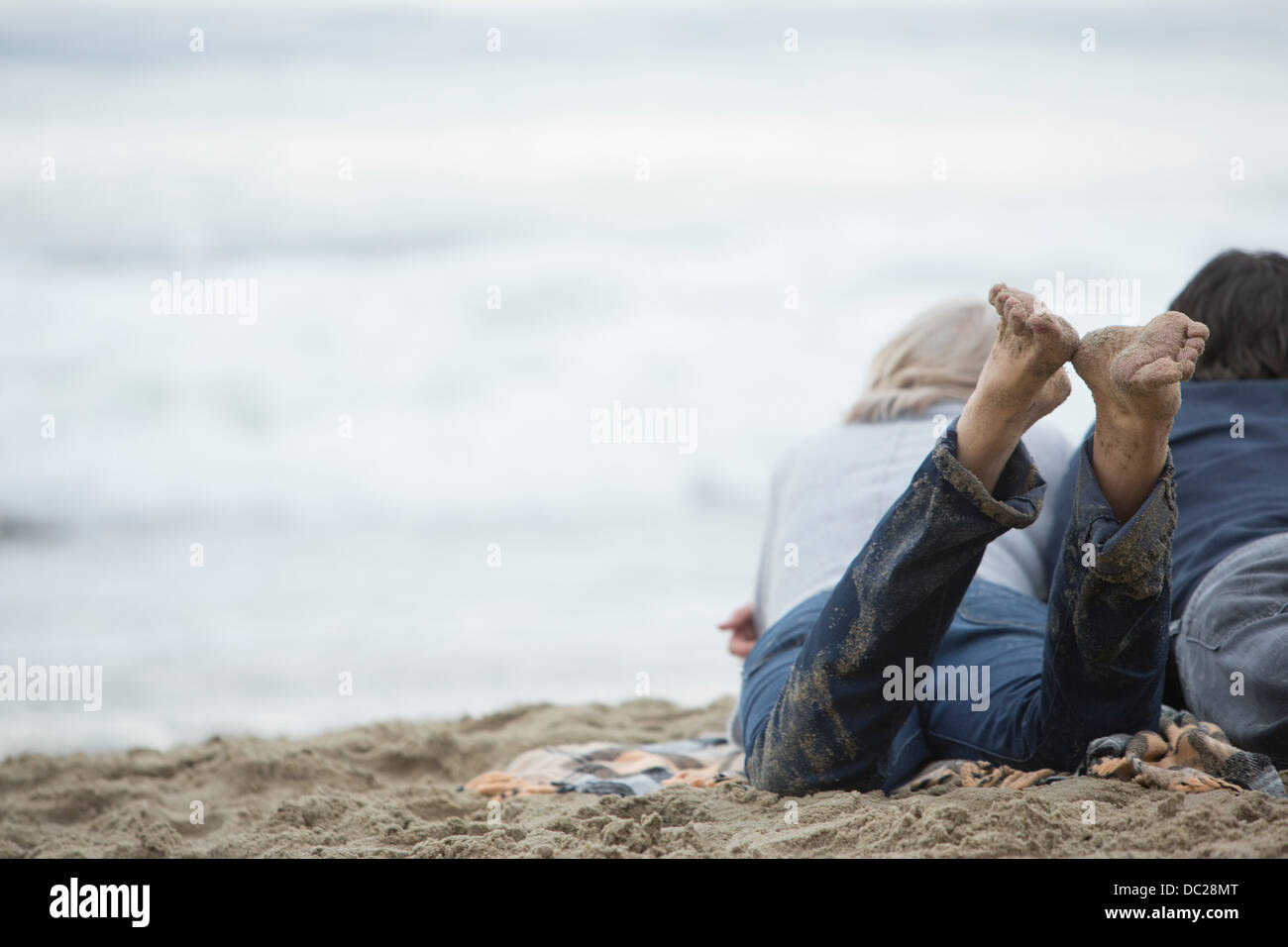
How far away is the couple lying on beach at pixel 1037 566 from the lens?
1335mm

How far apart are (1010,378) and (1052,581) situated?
11.8 inches

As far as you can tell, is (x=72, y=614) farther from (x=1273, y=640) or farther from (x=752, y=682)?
(x=1273, y=640)

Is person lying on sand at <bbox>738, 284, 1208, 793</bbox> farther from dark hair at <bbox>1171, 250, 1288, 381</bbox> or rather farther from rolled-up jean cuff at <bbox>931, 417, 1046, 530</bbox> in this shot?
dark hair at <bbox>1171, 250, 1288, 381</bbox>

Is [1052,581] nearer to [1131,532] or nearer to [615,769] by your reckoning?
[1131,532]

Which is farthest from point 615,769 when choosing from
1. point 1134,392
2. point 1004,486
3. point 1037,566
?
point 1134,392

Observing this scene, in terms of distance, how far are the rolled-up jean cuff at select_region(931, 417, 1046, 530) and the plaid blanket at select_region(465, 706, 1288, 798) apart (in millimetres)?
385

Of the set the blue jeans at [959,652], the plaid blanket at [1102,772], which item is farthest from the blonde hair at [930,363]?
the plaid blanket at [1102,772]

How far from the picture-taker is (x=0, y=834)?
1970 mm

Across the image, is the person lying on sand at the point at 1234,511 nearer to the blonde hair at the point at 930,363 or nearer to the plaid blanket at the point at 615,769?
the blonde hair at the point at 930,363

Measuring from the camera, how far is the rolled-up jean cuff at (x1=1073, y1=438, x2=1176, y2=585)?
53.1 inches

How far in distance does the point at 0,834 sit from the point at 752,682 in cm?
126

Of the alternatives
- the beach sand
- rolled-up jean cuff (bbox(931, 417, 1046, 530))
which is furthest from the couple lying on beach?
the beach sand
